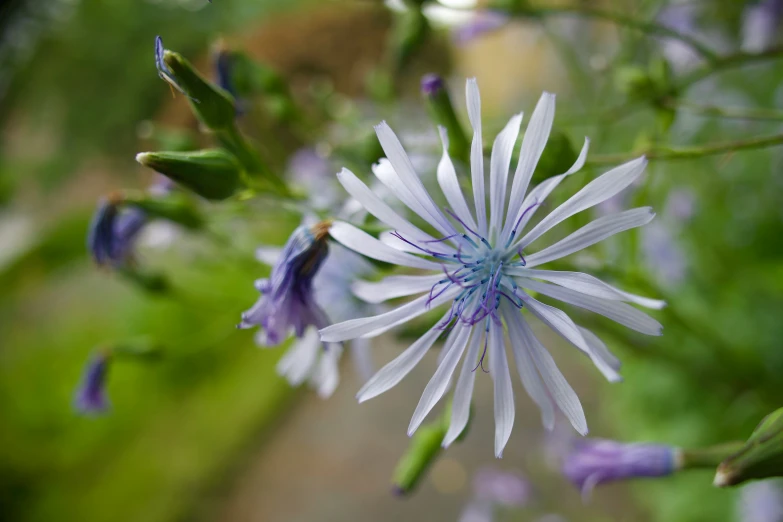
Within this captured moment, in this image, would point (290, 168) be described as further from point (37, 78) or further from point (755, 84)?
point (37, 78)

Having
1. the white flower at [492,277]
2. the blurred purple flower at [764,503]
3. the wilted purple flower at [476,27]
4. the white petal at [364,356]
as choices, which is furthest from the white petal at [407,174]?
the blurred purple flower at [764,503]

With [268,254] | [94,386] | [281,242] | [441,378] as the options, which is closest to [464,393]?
[441,378]

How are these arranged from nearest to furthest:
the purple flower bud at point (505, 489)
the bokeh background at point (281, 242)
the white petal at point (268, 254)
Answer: the white petal at point (268, 254) → the bokeh background at point (281, 242) → the purple flower bud at point (505, 489)

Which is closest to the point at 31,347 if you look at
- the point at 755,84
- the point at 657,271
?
the point at 657,271

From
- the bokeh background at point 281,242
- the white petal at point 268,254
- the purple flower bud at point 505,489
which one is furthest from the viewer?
the purple flower bud at point 505,489

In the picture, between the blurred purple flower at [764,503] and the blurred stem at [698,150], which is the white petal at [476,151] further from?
the blurred purple flower at [764,503]

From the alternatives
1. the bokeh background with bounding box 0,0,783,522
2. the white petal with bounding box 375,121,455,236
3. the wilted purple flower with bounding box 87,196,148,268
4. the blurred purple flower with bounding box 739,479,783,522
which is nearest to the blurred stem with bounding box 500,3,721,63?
the bokeh background with bounding box 0,0,783,522

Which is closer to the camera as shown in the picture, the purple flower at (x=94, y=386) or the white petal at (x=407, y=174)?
the white petal at (x=407, y=174)
